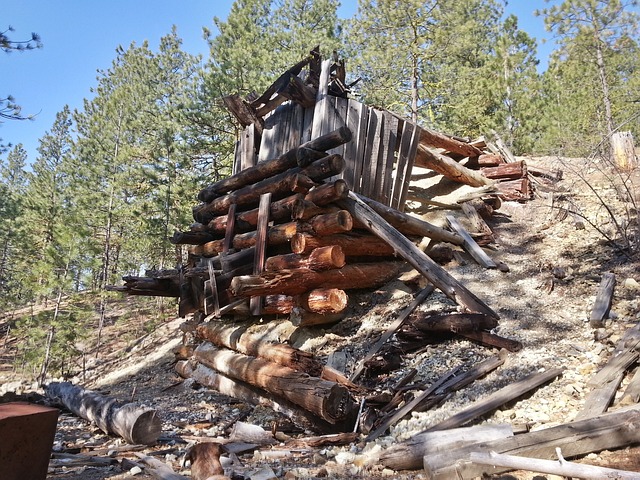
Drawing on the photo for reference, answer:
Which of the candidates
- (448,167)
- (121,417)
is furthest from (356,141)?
(121,417)

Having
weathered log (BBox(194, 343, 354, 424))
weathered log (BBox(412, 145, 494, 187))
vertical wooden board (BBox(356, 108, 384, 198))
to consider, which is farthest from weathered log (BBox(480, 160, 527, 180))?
weathered log (BBox(194, 343, 354, 424))

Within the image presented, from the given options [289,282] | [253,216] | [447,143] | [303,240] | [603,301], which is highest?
[447,143]

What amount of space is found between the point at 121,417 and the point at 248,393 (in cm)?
220

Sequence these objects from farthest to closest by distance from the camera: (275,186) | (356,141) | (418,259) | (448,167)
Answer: (448,167), (356,141), (275,186), (418,259)

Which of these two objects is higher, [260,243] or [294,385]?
[260,243]

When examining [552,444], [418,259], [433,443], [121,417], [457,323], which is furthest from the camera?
[418,259]

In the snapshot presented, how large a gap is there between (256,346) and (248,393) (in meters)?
0.70

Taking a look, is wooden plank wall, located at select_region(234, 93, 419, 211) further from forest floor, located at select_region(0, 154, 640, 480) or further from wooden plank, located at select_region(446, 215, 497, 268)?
forest floor, located at select_region(0, 154, 640, 480)

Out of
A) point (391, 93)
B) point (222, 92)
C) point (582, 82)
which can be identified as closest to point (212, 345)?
point (222, 92)

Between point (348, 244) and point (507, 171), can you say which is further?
point (507, 171)

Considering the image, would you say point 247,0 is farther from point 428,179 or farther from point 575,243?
point 575,243

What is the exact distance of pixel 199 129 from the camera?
17.1 m

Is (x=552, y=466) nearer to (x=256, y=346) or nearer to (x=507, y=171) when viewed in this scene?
(x=256, y=346)

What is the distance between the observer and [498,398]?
3812 mm
